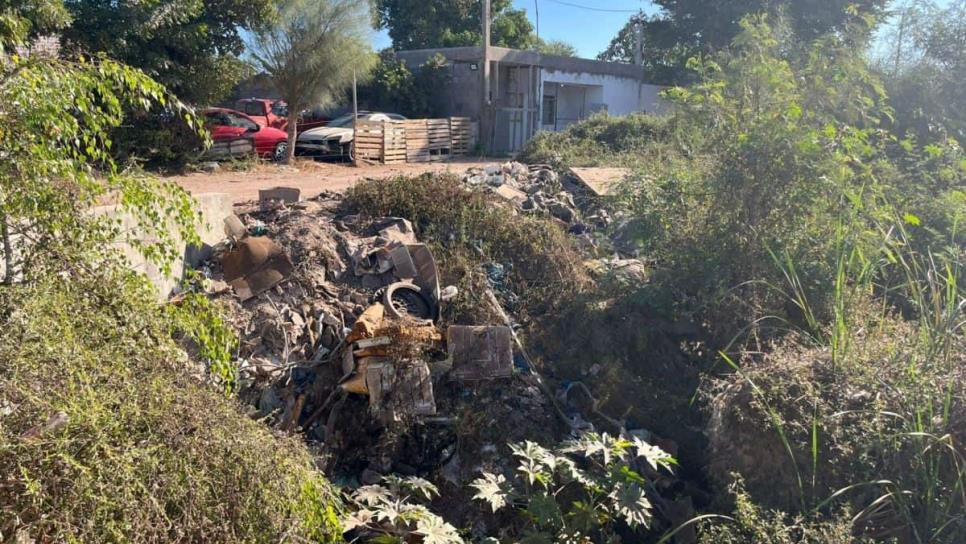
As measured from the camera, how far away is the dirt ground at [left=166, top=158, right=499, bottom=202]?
1160 cm

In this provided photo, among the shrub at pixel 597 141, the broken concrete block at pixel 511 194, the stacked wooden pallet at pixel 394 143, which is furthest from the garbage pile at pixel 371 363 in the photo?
the stacked wooden pallet at pixel 394 143

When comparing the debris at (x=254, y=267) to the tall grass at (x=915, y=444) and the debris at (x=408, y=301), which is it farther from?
the tall grass at (x=915, y=444)

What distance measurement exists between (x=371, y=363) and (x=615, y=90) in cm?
2283

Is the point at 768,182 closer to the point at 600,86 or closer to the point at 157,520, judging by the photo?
the point at 157,520

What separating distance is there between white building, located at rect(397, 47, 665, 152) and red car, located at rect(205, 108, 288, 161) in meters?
6.91

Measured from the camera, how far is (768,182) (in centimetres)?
552

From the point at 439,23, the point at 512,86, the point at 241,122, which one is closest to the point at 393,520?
the point at 241,122

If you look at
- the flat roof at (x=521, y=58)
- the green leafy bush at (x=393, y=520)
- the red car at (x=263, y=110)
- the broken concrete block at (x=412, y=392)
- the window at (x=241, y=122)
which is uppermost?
the flat roof at (x=521, y=58)

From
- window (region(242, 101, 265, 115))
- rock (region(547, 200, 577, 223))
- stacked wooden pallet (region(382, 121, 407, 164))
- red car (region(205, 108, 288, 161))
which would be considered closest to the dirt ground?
red car (region(205, 108, 288, 161))

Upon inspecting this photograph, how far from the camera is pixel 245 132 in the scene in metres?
15.8

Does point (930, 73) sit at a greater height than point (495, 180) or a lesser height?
greater

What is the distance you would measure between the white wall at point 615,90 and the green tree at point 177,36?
35.4 ft

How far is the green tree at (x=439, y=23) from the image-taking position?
31172 mm

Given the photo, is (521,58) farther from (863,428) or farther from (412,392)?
(863,428)
